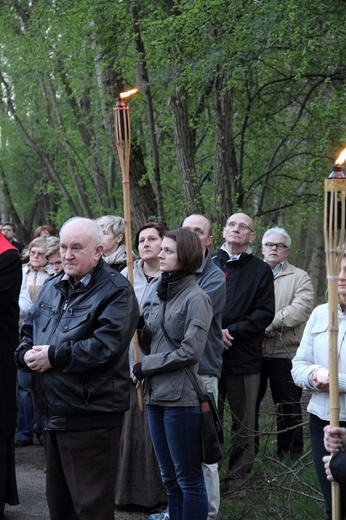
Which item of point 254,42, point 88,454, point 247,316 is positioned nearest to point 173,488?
point 88,454

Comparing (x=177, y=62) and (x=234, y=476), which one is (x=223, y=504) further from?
(x=177, y=62)

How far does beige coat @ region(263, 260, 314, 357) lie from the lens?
8148 mm

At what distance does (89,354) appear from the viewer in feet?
15.9

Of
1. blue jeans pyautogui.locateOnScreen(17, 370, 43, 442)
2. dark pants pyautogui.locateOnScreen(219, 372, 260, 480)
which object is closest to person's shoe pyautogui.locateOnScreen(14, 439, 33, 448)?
blue jeans pyautogui.locateOnScreen(17, 370, 43, 442)

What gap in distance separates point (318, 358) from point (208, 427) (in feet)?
2.86

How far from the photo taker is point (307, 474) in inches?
273

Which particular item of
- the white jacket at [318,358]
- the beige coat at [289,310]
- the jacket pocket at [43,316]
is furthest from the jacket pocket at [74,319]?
the beige coat at [289,310]

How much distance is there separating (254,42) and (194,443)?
19.9 feet

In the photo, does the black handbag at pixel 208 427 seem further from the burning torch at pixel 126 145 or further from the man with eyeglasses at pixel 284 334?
the man with eyeglasses at pixel 284 334

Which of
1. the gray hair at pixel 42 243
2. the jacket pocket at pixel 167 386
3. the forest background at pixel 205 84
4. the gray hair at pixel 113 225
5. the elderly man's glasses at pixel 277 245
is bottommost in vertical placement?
the jacket pocket at pixel 167 386

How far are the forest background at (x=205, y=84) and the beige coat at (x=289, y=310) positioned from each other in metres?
2.66

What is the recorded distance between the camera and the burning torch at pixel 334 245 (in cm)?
427

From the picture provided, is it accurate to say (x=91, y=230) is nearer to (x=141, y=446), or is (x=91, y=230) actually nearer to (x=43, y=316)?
(x=43, y=316)

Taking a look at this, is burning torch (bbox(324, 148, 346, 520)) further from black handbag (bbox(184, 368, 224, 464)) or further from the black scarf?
the black scarf
